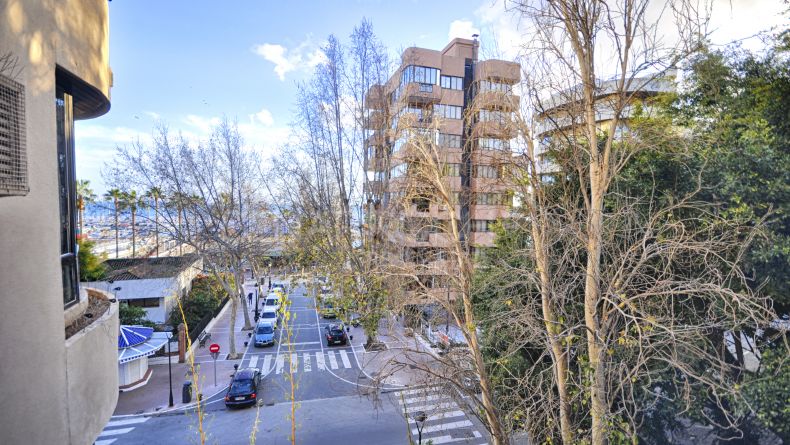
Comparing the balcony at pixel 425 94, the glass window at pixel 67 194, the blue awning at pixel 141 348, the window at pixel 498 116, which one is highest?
the balcony at pixel 425 94

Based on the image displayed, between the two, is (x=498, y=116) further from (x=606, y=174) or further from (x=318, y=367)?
(x=318, y=367)

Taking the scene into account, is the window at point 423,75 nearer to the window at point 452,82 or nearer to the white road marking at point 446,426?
the window at point 452,82

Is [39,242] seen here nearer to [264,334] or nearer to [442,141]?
[442,141]

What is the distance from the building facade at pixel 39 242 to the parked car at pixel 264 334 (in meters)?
16.9

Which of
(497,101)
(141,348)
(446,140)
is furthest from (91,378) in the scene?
(446,140)

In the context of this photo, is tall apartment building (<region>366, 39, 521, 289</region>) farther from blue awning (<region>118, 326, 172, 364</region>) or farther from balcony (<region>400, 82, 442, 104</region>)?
blue awning (<region>118, 326, 172, 364</region>)

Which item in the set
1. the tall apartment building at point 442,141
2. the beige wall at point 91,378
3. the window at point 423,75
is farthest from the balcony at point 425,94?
the beige wall at point 91,378

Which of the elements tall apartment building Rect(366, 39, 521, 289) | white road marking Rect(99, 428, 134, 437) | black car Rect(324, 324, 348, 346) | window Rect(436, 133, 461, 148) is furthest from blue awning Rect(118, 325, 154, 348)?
window Rect(436, 133, 461, 148)

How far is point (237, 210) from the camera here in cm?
→ 2184

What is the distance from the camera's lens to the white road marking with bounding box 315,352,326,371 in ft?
61.3

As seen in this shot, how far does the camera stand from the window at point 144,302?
23.6 meters

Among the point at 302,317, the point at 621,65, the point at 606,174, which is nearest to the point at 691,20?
the point at 621,65

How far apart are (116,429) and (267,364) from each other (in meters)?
6.78

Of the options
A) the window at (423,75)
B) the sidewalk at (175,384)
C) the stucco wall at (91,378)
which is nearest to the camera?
the stucco wall at (91,378)
